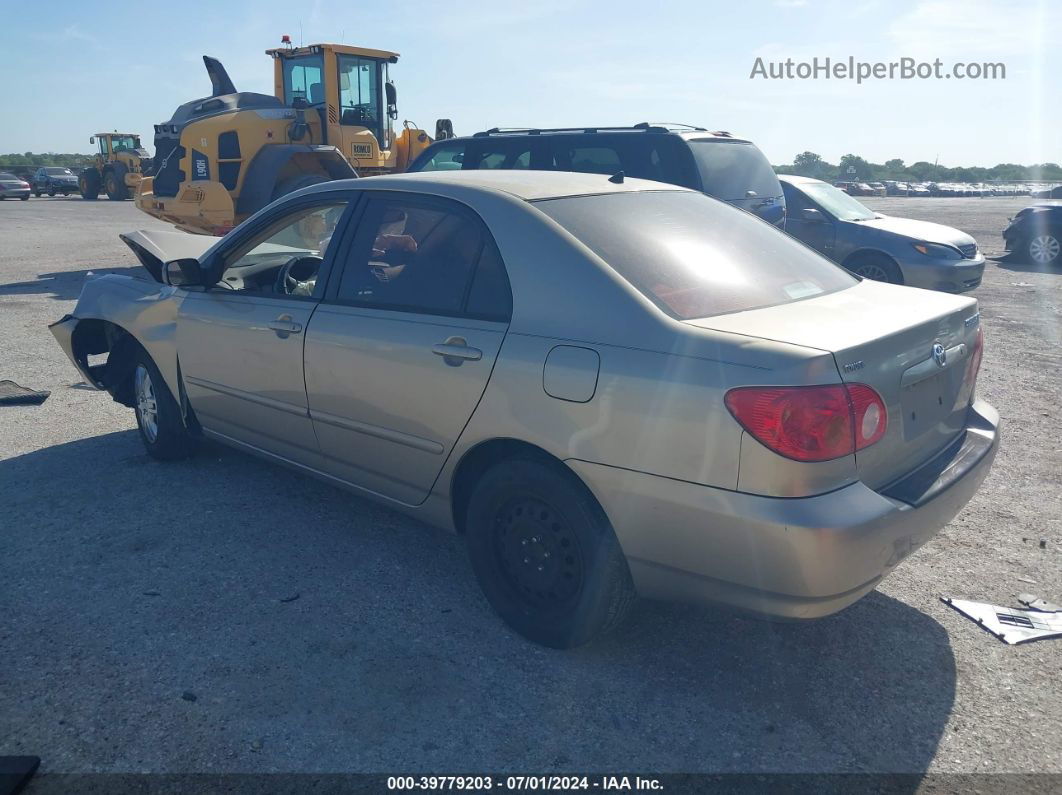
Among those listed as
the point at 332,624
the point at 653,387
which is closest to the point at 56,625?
the point at 332,624

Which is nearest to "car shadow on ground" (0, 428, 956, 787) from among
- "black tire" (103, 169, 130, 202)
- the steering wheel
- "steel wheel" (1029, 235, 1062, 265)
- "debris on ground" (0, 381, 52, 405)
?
the steering wheel

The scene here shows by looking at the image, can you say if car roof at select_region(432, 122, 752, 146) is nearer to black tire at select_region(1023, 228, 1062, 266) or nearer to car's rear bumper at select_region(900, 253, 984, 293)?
car's rear bumper at select_region(900, 253, 984, 293)

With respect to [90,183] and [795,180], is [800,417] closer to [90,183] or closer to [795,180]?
[795,180]

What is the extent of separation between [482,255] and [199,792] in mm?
2099

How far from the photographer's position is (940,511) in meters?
3.06

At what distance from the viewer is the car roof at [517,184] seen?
364 centimetres

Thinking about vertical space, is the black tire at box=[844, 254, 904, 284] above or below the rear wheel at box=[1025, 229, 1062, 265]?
below

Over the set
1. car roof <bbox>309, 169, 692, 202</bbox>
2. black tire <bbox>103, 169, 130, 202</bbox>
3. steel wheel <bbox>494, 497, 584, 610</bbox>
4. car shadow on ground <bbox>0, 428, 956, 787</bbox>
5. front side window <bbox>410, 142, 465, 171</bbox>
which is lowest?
car shadow on ground <bbox>0, 428, 956, 787</bbox>

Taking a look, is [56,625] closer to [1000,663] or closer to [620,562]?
[620,562]

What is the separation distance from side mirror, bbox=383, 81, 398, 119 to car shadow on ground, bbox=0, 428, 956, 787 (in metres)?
11.9

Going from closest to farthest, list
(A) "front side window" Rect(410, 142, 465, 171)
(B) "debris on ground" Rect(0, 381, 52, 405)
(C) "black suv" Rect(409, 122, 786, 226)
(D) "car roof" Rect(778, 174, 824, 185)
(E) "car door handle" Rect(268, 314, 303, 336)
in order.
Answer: (E) "car door handle" Rect(268, 314, 303, 336)
(B) "debris on ground" Rect(0, 381, 52, 405)
(C) "black suv" Rect(409, 122, 786, 226)
(A) "front side window" Rect(410, 142, 465, 171)
(D) "car roof" Rect(778, 174, 824, 185)

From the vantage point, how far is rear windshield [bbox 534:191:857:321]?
319cm

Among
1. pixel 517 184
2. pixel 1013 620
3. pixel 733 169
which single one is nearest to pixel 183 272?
pixel 517 184

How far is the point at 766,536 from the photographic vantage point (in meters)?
2.67
